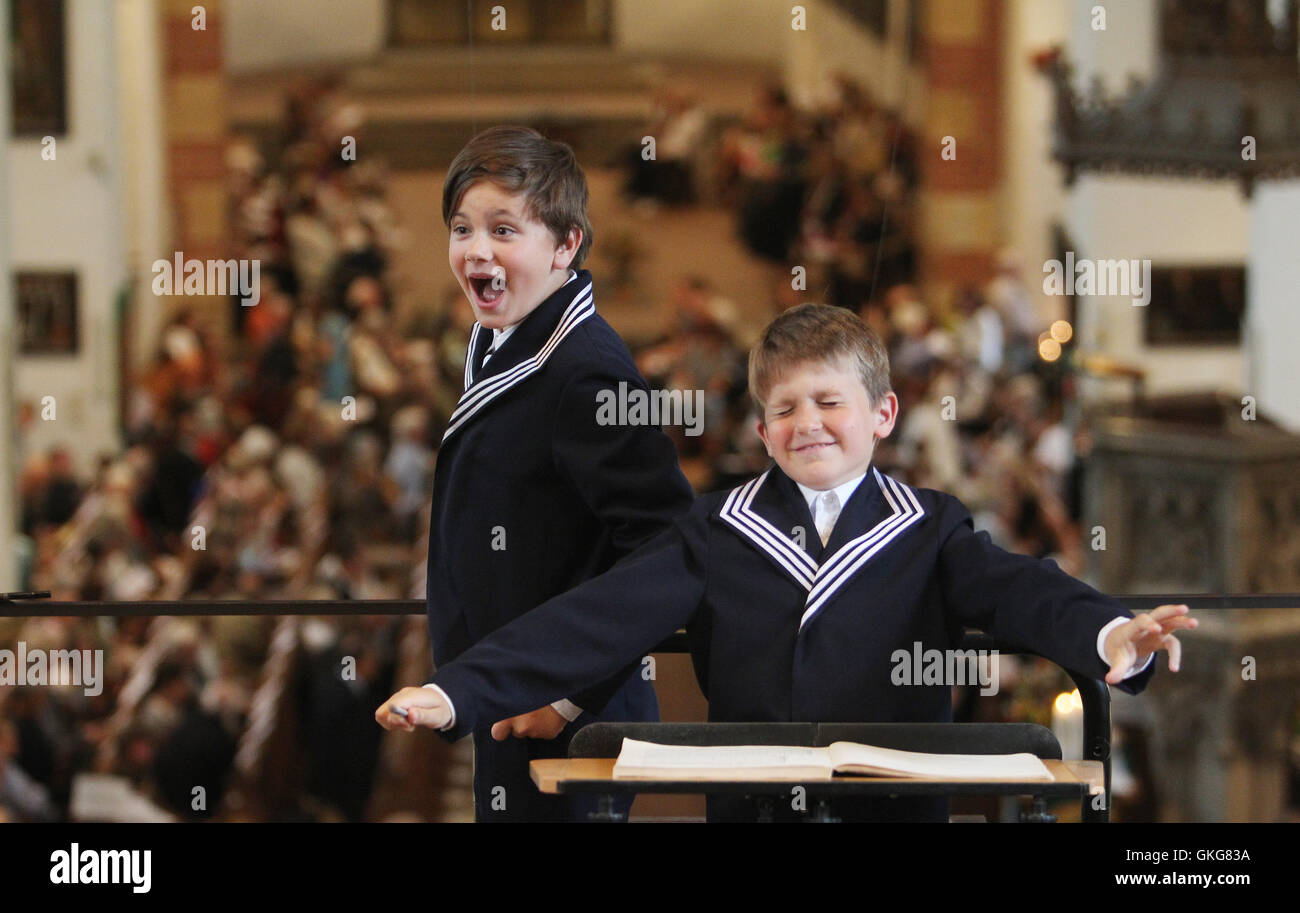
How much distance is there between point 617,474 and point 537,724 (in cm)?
41

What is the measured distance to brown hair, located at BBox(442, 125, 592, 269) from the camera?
303 cm

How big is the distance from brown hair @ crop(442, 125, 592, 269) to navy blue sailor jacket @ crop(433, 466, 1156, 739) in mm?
526

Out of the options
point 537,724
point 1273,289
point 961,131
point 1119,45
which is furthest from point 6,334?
point 537,724

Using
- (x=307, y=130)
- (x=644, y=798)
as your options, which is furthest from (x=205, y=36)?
(x=644, y=798)

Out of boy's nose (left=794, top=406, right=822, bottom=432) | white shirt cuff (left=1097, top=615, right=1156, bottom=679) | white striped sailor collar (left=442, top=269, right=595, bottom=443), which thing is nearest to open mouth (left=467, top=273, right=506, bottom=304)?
white striped sailor collar (left=442, top=269, right=595, bottom=443)

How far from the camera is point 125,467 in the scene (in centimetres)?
1630

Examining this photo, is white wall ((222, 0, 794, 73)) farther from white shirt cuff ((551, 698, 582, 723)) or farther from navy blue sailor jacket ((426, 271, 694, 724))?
white shirt cuff ((551, 698, 582, 723))

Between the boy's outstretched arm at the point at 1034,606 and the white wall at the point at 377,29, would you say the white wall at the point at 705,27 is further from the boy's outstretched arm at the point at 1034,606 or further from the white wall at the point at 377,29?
the boy's outstretched arm at the point at 1034,606

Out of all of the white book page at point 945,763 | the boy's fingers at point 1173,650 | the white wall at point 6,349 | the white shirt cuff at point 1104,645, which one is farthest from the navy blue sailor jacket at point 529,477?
the white wall at point 6,349

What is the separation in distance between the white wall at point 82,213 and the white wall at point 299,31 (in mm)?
1559

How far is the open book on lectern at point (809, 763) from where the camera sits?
246 cm

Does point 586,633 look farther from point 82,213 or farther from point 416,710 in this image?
point 82,213
